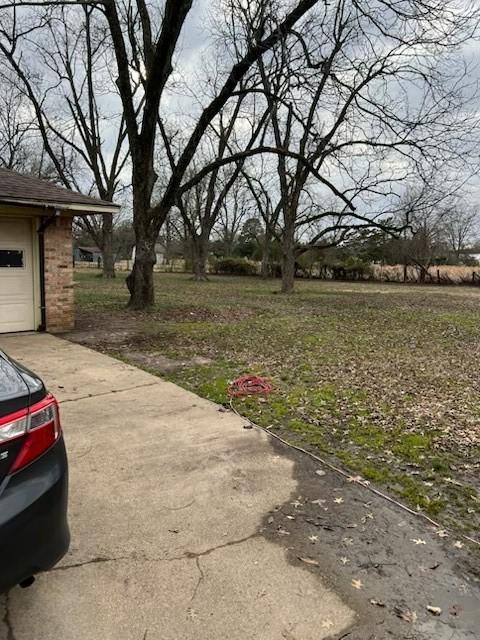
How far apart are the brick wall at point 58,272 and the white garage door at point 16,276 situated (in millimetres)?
302

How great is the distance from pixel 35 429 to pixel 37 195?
7.19m

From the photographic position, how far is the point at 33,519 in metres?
1.74

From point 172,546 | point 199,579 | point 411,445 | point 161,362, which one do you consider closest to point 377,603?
point 199,579

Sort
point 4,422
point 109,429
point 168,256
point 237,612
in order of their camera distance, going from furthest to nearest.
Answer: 1. point 168,256
2. point 109,429
3. point 237,612
4. point 4,422

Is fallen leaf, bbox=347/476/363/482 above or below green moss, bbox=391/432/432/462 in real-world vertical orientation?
below

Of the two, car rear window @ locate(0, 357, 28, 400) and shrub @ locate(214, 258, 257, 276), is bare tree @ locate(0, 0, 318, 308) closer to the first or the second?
car rear window @ locate(0, 357, 28, 400)

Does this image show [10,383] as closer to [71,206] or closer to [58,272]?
[71,206]

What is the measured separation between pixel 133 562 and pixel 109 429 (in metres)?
1.85

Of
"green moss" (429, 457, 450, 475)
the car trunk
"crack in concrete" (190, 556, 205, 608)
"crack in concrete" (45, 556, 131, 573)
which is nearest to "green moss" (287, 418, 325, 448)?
"green moss" (429, 457, 450, 475)

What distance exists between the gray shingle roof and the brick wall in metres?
0.46

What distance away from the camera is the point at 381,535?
2.74 meters

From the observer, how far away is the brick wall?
865cm

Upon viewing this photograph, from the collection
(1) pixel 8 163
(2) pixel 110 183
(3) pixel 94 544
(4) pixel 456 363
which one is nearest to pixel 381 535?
(3) pixel 94 544

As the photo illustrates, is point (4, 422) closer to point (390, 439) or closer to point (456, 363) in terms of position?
point (390, 439)
